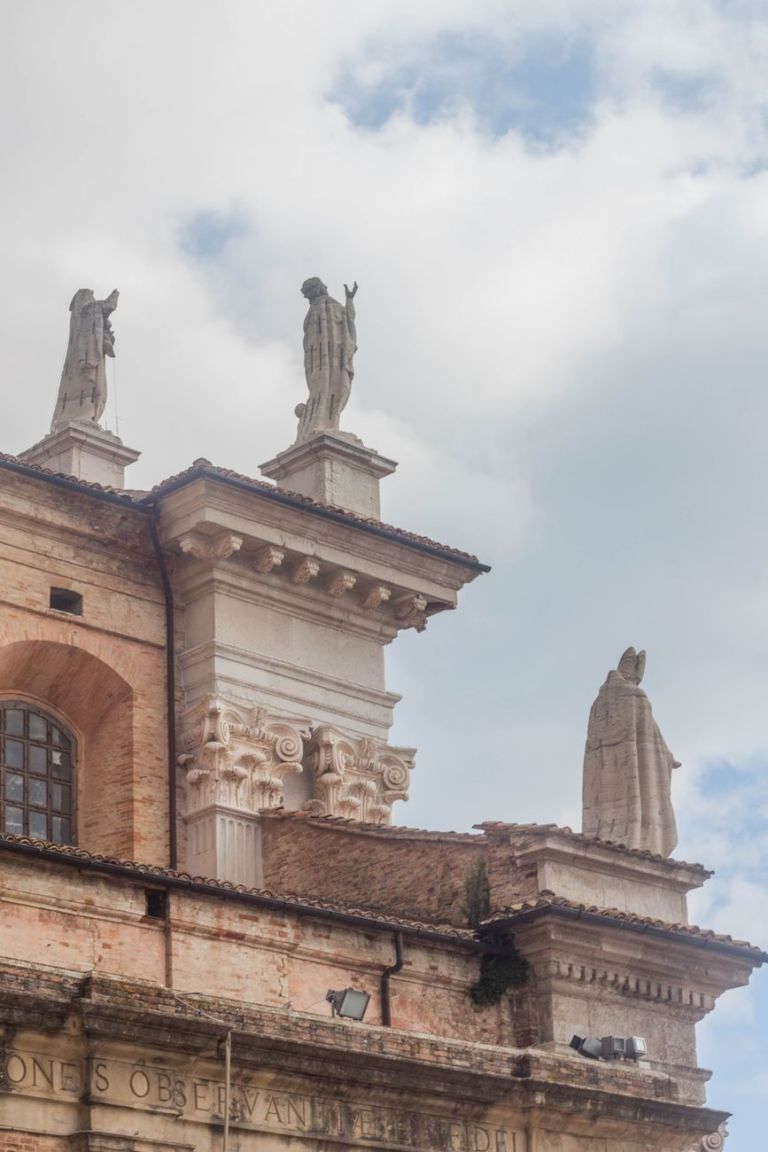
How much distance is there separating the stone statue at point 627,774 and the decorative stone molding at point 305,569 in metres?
3.31

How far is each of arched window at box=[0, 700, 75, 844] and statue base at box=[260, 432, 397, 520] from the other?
4309 millimetres

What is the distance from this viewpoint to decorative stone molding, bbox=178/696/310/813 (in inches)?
1050

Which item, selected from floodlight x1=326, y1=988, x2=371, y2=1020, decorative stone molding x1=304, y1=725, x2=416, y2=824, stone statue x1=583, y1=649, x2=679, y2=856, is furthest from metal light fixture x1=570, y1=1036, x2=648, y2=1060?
decorative stone molding x1=304, y1=725, x2=416, y2=824

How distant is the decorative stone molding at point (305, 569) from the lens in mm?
27828

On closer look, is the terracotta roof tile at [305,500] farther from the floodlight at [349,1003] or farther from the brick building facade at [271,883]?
the floodlight at [349,1003]

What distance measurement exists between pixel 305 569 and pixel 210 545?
1133 millimetres

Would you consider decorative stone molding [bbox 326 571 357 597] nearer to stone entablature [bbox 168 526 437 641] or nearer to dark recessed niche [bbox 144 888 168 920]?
stone entablature [bbox 168 526 437 641]

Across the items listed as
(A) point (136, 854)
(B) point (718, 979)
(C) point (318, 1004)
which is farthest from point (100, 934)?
(B) point (718, 979)

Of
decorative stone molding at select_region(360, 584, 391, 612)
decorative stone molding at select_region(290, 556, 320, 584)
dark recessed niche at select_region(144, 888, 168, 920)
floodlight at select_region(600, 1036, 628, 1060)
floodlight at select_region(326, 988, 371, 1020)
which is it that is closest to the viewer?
floodlight at select_region(326, 988, 371, 1020)

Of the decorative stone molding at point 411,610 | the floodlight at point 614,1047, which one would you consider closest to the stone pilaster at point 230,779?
the decorative stone molding at point 411,610

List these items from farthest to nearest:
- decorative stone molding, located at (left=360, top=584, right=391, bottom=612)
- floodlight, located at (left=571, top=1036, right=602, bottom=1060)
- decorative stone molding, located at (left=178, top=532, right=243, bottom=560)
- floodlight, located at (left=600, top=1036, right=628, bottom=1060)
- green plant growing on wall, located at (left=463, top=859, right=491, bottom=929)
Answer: decorative stone molding, located at (left=360, top=584, right=391, bottom=612), decorative stone molding, located at (left=178, top=532, right=243, bottom=560), green plant growing on wall, located at (left=463, top=859, right=491, bottom=929), floodlight, located at (left=571, top=1036, right=602, bottom=1060), floodlight, located at (left=600, top=1036, right=628, bottom=1060)

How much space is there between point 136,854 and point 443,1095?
6.22 meters

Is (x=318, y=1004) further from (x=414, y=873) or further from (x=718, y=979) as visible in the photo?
(x=718, y=979)

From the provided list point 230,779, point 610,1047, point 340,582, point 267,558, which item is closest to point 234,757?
point 230,779
